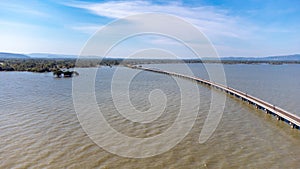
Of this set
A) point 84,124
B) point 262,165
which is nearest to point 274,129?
point 262,165

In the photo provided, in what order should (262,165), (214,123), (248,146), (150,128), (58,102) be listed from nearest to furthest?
(262,165) → (248,146) → (150,128) → (214,123) → (58,102)

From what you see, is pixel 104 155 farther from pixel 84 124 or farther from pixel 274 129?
pixel 274 129

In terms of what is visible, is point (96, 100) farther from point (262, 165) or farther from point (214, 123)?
point (262, 165)

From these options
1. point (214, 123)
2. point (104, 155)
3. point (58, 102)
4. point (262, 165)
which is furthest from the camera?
point (58, 102)

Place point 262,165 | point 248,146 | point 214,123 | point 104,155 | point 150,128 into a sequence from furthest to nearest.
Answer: point 214,123, point 150,128, point 248,146, point 104,155, point 262,165

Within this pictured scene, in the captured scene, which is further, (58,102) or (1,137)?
(58,102)

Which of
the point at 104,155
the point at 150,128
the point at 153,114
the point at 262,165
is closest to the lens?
the point at 262,165

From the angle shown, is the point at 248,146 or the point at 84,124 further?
the point at 84,124

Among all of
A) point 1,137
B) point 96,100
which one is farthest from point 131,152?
point 96,100

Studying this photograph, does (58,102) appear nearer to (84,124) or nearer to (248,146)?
(84,124)
